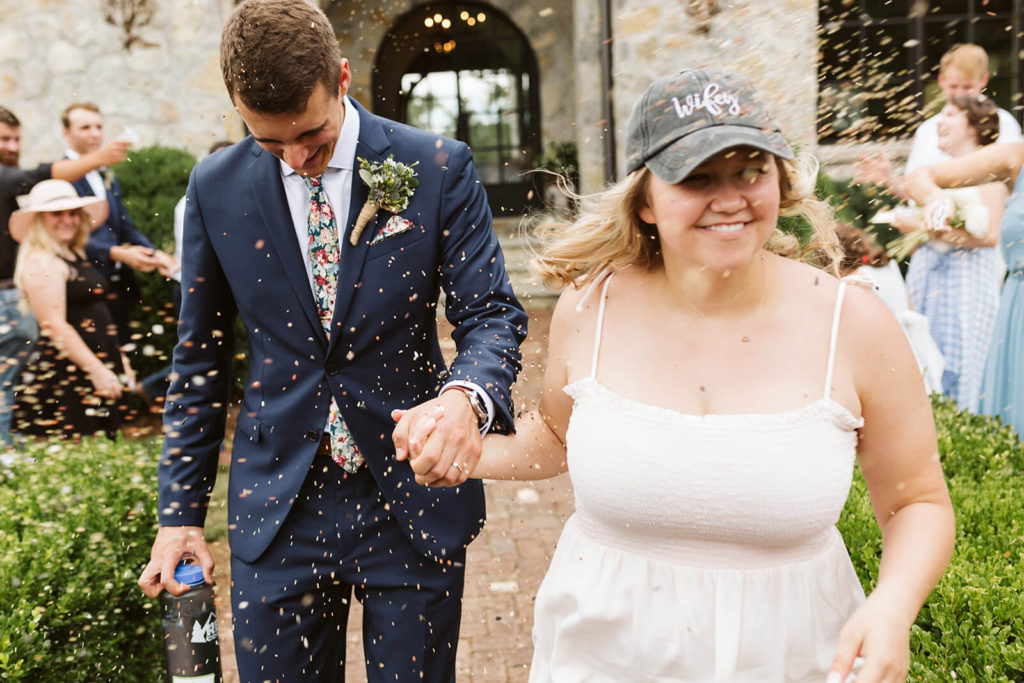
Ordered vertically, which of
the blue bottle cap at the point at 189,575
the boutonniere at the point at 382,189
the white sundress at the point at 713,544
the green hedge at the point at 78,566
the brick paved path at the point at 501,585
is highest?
the boutonniere at the point at 382,189

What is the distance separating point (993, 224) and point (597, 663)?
538 cm

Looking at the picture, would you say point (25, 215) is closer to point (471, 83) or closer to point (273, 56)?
point (273, 56)

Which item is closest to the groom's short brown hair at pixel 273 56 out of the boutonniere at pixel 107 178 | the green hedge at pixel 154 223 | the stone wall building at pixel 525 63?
the boutonniere at pixel 107 178

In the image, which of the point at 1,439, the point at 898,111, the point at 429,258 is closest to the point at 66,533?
the point at 429,258

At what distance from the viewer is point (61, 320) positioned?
589cm

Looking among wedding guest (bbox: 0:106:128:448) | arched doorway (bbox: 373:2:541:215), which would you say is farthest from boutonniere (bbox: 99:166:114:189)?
arched doorway (bbox: 373:2:541:215)

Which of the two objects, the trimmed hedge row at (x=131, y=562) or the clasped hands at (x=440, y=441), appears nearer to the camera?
the clasped hands at (x=440, y=441)

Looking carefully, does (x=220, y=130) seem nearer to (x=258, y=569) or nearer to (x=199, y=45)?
(x=199, y=45)

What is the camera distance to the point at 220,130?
35.1 feet

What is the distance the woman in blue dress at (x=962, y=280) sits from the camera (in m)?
6.28

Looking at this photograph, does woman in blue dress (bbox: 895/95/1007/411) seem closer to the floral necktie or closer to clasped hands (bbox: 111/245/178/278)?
the floral necktie

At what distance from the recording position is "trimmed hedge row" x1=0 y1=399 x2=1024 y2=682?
2223mm

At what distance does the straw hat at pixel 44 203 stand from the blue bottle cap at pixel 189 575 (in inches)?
165

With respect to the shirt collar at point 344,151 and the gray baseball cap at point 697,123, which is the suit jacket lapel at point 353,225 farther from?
the gray baseball cap at point 697,123
